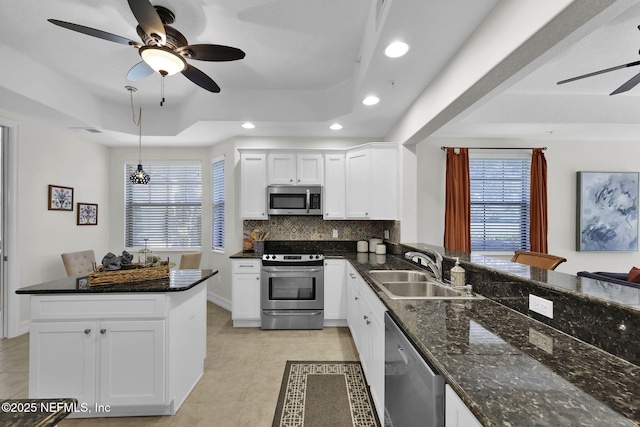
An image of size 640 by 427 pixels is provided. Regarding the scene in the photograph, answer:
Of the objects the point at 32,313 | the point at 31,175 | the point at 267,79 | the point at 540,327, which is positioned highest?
the point at 267,79

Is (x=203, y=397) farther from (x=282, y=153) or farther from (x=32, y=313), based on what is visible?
(x=282, y=153)

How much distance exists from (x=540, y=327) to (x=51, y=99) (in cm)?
477

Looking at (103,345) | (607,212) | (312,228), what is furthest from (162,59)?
(607,212)

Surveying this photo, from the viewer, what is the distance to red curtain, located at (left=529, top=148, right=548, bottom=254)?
4246mm

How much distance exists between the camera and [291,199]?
4066mm

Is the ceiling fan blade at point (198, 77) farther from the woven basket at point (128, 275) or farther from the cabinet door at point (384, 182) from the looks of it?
the cabinet door at point (384, 182)

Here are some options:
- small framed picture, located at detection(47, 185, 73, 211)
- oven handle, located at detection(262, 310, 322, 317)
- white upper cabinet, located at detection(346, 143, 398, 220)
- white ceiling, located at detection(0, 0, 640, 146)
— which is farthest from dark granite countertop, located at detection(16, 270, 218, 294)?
small framed picture, located at detection(47, 185, 73, 211)

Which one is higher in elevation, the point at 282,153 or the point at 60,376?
the point at 282,153

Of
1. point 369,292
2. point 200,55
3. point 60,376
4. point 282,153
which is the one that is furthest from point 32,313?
point 282,153

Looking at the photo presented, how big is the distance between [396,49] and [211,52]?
1.30m

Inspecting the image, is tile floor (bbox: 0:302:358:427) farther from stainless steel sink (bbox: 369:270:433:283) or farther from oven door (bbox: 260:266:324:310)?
stainless steel sink (bbox: 369:270:433:283)

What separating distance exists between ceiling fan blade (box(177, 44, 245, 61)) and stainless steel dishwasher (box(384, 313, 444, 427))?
80.1 inches

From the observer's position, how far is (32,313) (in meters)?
1.95

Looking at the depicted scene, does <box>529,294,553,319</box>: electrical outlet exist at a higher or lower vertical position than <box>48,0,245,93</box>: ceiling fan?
lower
